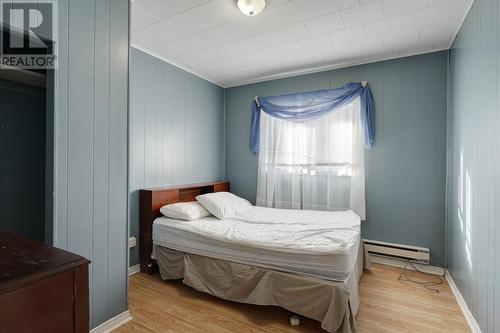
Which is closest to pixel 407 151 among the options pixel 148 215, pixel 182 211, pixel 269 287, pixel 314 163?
pixel 314 163

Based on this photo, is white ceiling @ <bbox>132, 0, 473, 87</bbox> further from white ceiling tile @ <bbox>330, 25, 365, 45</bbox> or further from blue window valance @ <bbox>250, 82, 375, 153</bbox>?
blue window valance @ <bbox>250, 82, 375, 153</bbox>

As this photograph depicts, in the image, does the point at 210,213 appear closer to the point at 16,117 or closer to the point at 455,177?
the point at 16,117

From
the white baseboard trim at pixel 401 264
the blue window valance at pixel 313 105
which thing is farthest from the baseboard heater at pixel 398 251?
the blue window valance at pixel 313 105

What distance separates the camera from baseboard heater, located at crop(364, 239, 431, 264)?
291 centimetres

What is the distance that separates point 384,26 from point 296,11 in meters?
0.93

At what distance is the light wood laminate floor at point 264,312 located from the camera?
1924 millimetres

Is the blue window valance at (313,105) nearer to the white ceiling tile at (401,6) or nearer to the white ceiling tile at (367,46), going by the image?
the white ceiling tile at (367,46)

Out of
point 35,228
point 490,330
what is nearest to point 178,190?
point 35,228

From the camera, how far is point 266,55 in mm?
3139

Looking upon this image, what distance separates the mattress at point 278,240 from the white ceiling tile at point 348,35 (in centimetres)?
197

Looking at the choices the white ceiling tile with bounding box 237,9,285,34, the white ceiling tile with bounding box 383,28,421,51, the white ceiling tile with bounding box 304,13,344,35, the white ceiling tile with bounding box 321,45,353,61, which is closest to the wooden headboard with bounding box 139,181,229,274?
the white ceiling tile with bounding box 237,9,285,34

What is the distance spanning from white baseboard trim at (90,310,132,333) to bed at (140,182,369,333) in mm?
577

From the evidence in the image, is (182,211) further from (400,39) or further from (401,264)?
(400,39)

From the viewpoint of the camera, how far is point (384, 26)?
244cm
